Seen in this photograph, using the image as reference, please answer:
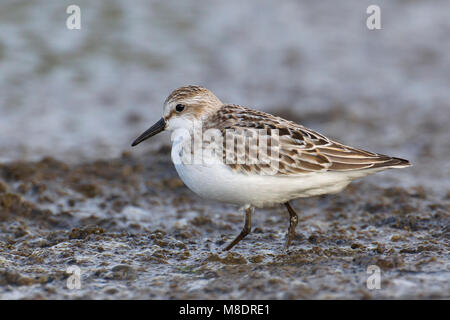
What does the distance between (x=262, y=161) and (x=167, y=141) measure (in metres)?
4.39

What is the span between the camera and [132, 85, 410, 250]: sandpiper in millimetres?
5594

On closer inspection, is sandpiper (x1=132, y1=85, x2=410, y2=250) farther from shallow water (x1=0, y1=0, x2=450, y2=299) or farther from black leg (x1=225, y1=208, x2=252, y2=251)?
shallow water (x1=0, y1=0, x2=450, y2=299)

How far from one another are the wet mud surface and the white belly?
1.75 feet

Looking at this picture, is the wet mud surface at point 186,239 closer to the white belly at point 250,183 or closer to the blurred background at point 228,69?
the white belly at point 250,183

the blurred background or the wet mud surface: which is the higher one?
the blurred background

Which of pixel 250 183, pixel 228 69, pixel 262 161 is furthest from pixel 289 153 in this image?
pixel 228 69

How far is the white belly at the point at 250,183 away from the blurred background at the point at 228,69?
300 centimetres

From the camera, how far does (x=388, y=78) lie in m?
12.1

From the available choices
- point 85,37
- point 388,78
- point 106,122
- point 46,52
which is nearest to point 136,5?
point 85,37

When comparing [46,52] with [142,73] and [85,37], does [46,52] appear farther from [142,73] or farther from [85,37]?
[142,73]

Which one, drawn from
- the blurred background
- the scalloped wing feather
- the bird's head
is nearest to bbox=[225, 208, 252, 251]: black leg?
the scalloped wing feather

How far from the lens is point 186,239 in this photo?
256 inches
